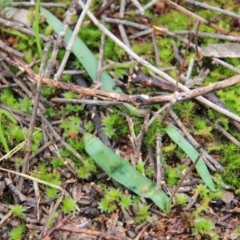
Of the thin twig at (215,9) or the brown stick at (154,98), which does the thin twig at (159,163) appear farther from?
the thin twig at (215,9)

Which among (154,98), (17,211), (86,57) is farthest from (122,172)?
(86,57)

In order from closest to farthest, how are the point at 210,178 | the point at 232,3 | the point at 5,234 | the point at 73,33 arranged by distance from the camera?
the point at 5,234 < the point at 210,178 < the point at 73,33 < the point at 232,3

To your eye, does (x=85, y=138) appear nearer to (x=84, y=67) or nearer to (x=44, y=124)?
(x=44, y=124)

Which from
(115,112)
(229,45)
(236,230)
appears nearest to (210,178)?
(236,230)

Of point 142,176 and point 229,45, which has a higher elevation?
point 229,45

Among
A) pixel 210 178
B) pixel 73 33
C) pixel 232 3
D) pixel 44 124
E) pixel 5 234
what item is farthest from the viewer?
pixel 232 3

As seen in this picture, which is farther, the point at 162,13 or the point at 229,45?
the point at 162,13

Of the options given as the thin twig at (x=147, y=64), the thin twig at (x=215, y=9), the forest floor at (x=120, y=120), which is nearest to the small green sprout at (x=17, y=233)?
the forest floor at (x=120, y=120)

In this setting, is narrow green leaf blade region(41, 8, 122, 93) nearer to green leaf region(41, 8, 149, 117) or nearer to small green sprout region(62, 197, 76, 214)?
green leaf region(41, 8, 149, 117)
